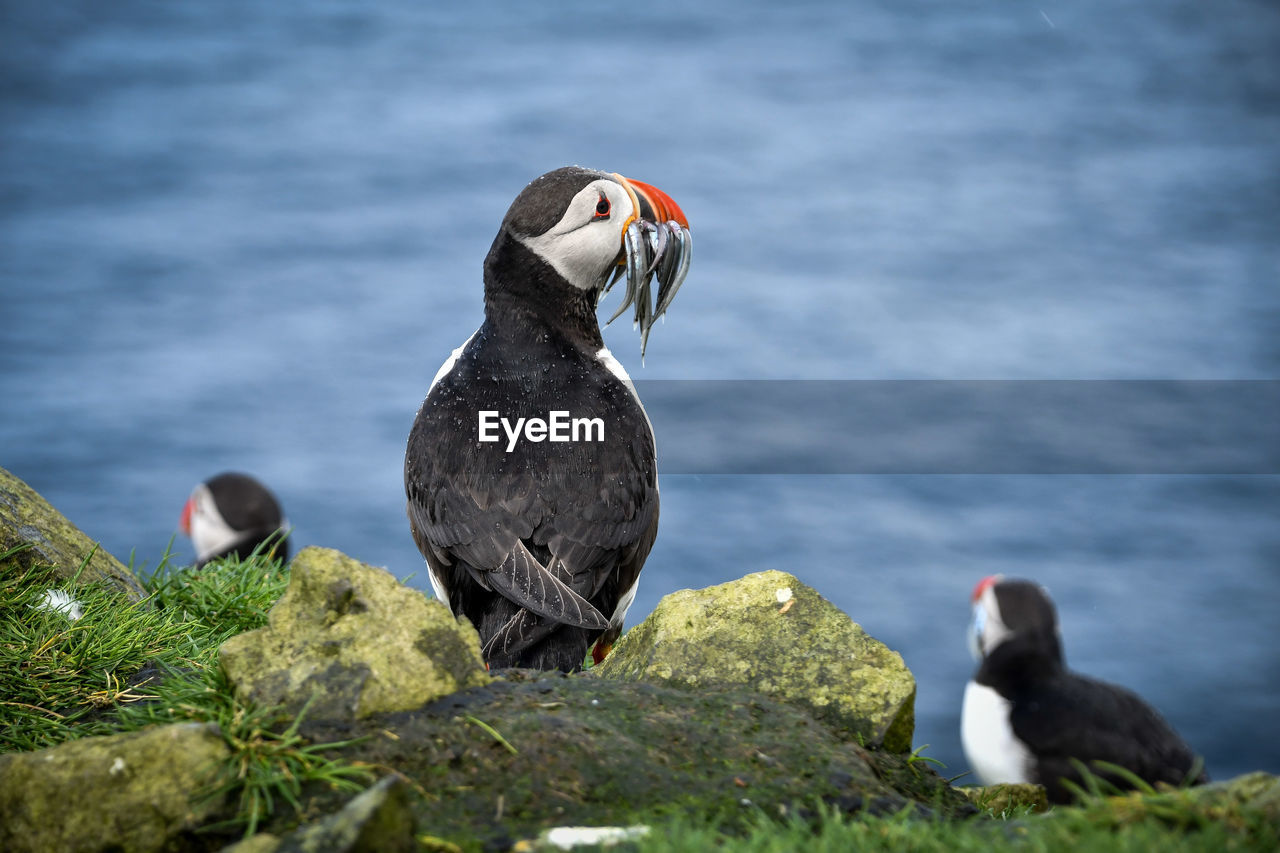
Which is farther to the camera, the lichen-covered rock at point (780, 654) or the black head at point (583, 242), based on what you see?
the black head at point (583, 242)

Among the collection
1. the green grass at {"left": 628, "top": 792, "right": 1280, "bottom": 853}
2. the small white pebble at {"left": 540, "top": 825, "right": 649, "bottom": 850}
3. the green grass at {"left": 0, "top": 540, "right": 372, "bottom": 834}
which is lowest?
the green grass at {"left": 0, "top": 540, "right": 372, "bottom": 834}

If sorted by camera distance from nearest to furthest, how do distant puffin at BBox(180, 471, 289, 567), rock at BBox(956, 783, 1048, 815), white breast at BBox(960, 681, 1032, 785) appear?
rock at BBox(956, 783, 1048, 815), white breast at BBox(960, 681, 1032, 785), distant puffin at BBox(180, 471, 289, 567)

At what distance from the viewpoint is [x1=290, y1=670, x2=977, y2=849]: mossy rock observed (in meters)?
2.96

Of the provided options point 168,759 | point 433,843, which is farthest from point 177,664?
point 433,843

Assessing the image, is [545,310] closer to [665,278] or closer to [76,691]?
[665,278]

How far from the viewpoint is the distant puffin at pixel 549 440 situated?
4559 mm

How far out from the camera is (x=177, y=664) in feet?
14.9

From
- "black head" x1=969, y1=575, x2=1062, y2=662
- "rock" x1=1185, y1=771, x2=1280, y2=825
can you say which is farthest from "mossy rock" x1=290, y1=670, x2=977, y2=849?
"black head" x1=969, y1=575, x2=1062, y2=662

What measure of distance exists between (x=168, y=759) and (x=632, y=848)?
1.14 metres

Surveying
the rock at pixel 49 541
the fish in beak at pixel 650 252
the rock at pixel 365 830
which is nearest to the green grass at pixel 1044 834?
the rock at pixel 365 830

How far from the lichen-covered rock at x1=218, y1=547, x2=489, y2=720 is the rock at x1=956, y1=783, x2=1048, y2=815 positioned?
2248 mm

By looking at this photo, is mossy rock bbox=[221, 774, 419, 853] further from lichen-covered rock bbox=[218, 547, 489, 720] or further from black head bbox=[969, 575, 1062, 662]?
black head bbox=[969, 575, 1062, 662]

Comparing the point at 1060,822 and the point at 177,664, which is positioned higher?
the point at 1060,822

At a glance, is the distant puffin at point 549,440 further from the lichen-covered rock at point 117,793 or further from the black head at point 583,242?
the lichen-covered rock at point 117,793
